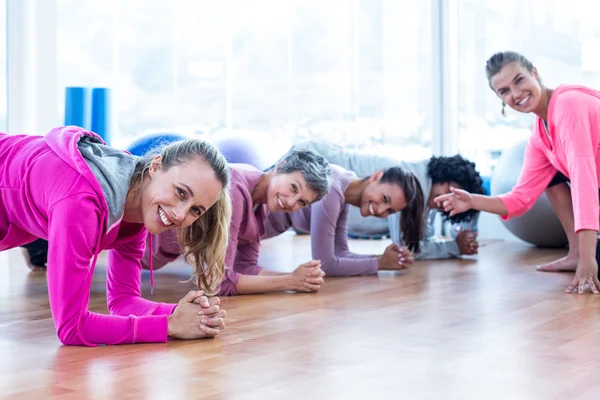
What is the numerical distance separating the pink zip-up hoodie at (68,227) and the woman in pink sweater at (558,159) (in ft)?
4.92

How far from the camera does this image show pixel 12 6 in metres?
4.06

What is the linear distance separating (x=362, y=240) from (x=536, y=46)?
1608 millimetres

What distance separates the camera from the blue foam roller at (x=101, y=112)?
12.9 ft

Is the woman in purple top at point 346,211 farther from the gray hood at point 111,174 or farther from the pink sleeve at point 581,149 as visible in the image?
the gray hood at point 111,174

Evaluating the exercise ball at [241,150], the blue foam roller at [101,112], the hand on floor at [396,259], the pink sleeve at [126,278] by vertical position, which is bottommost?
the hand on floor at [396,259]

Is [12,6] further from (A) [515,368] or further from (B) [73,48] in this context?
(A) [515,368]

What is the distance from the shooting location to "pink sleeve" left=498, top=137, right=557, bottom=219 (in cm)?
325

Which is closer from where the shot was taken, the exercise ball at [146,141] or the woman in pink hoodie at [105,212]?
the woman in pink hoodie at [105,212]

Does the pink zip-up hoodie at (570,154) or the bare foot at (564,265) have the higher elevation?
the pink zip-up hoodie at (570,154)

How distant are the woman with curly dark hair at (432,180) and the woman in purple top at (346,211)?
0.23 m

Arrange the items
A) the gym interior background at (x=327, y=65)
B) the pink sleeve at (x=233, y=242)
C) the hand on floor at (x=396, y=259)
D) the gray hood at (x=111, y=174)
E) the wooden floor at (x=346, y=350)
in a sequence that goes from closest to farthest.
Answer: the wooden floor at (x=346, y=350)
the gray hood at (x=111, y=174)
the pink sleeve at (x=233, y=242)
the hand on floor at (x=396, y=259)
the gym interior background at (x=327, y=65)

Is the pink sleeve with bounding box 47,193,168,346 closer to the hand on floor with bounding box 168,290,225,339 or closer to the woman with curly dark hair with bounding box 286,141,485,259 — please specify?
the hand on floor with bounding box 168,290,225,339

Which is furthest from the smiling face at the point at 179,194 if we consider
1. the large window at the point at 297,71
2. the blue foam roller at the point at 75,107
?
the large window at the point at 297,71

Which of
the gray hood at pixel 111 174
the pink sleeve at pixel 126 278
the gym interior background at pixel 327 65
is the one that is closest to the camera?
the gray hood at pixel 111 174
